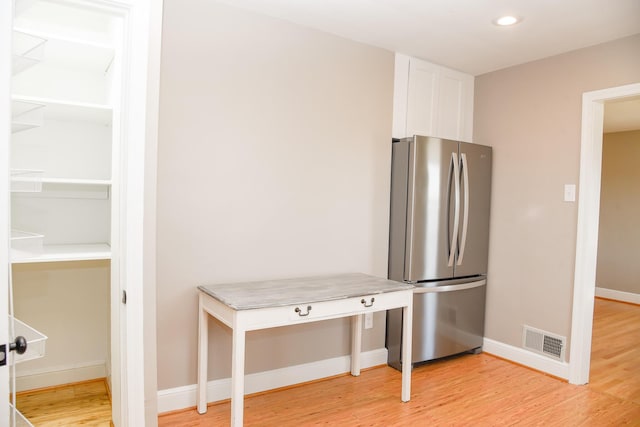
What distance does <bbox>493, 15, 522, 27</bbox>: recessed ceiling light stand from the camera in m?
2.69

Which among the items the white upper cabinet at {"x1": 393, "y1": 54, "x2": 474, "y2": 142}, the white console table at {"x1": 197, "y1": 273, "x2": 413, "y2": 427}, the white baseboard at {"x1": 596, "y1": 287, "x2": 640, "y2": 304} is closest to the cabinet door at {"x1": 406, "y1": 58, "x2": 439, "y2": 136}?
the white upper cabinet at {"x1": 393, "y1": 54, "x2": 474, "y2": 142}

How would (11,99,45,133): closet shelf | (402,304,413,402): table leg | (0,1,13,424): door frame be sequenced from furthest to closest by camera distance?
(402,304,413,402): table leg
(11,99,45,133): closet shelf
(0,1,13,424): door frame

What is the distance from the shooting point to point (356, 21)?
281 cm

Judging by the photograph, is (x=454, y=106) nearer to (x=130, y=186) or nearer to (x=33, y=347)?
(x=130, y=186)

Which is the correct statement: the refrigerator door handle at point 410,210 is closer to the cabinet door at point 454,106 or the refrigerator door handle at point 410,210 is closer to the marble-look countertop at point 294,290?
the marble-look countertop at point 294,290

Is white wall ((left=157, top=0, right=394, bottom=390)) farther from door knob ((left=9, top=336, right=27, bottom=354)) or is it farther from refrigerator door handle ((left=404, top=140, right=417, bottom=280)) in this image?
door knob ((left=9, top=336, right=27, bottom=354))

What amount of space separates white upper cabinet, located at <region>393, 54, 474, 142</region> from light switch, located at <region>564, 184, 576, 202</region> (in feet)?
3.20

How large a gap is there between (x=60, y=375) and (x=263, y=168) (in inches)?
72.3

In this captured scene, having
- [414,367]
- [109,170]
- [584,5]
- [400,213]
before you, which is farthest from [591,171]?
[109,170]

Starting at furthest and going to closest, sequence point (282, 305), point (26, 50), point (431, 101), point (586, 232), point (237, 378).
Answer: point (431, 101) → point (586, 232) → point (282, 305) → point (237, 378) → point (26, 50)

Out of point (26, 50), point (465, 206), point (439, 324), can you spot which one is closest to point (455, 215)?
point (465, 206)

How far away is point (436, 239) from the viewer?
3.32 meters

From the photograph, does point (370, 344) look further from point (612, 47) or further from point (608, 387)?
point (612, 47)

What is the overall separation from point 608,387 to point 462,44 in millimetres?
2740
